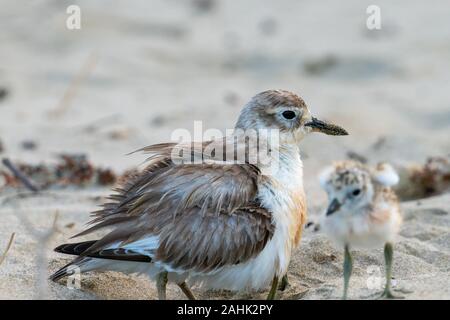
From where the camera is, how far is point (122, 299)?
4668 mm

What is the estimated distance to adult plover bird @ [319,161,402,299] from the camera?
4.06 metres

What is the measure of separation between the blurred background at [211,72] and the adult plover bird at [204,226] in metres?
2.64

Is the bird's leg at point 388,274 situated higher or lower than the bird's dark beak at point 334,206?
lower

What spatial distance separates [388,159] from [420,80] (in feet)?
8.86

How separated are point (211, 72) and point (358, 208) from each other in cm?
647

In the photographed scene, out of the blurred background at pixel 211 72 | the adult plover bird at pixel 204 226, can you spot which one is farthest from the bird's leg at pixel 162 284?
the blurred background at pixel 211 72

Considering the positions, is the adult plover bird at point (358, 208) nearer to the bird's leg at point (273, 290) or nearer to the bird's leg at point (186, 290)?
the bird's leg at point (273, 290)

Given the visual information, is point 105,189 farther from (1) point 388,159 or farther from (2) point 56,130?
(1) point 388,159

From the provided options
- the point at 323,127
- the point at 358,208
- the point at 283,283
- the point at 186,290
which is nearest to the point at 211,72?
the point at 323,127

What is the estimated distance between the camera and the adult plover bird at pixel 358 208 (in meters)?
4.06

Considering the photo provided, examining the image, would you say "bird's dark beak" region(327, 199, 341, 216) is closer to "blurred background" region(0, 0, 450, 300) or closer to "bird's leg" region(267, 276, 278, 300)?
"bird's leg" region(267, 276, 278, 300)

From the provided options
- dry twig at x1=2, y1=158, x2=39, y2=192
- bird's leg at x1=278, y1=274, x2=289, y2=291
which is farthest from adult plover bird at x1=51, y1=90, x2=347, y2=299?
dry twig at x1=2, y1=158, x2=39, y2=192

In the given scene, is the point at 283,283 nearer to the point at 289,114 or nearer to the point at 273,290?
the point at 273,290

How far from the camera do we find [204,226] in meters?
4.44
